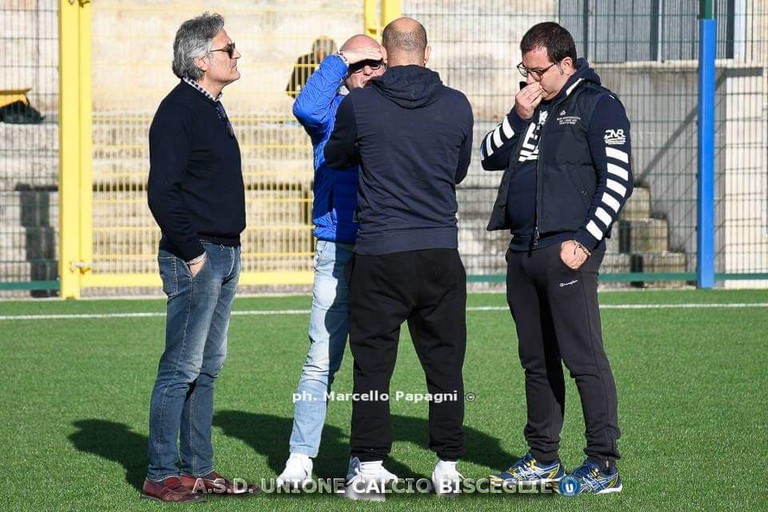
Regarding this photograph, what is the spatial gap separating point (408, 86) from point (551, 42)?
0.68 metres

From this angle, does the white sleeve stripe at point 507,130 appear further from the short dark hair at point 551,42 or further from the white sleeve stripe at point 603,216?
the white sleeve stripe at point 603,216

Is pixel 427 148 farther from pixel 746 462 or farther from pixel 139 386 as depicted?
pixel 139 386

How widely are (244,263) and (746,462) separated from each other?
7.31m

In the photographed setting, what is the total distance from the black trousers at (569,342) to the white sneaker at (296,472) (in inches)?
37.0

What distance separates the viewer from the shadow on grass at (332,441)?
5832 millimetres

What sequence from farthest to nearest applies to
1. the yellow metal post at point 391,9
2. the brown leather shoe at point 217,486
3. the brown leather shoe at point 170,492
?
1. the yellow metal post at point 391,9
2. the brown leather shoe at point 217,486
3. the brown leather shoe at point 170,492

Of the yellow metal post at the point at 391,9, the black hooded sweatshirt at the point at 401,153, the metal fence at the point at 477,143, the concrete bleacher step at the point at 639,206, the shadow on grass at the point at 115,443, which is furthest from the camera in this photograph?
the concrete bleacher step at the point at 639,206

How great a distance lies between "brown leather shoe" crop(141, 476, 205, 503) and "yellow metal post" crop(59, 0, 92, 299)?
681cm

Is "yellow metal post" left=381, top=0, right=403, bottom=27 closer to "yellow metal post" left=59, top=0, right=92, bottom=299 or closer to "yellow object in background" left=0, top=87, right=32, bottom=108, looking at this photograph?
"yellow metal post" left=59, top=0, right=92, bottom=299

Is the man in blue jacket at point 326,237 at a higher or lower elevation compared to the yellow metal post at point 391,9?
lower

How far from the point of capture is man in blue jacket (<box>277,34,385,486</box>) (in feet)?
17.7

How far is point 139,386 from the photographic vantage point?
7.72m

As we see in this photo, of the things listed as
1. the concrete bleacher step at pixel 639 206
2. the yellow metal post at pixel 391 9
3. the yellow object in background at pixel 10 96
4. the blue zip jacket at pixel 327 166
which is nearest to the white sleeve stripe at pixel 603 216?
the blue zip jacket at pixel 327 166

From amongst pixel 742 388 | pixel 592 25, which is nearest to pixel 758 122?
pixel 592 25
